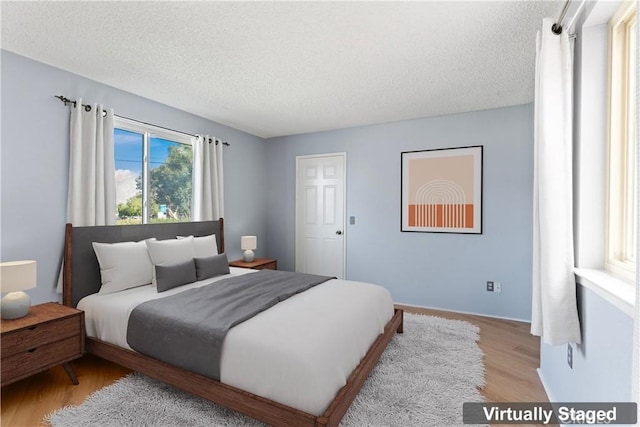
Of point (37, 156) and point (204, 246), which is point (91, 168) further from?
point (204, 246)

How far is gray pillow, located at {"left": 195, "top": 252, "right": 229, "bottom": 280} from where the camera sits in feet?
10.4

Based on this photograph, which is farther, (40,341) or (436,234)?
(436,234)

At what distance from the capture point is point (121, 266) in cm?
279

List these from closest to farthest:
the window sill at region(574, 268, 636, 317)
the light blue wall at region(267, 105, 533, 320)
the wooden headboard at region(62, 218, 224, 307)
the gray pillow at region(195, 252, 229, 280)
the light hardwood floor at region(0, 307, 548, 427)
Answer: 1. the window sill at region(574, 268, 636, 317)
2. the light hardwood floor at region(0, 307, 548, 427)
3. the wooden headboard at region(62, 218, 224, 307)
4. the gray pillow at region(195, 252, 229, 280)
5. the light blue wall at region(267, 105, 533, 320)

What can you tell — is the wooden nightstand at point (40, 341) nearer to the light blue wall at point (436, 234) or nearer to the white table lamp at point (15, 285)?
the white table lamp at point (15, 285)

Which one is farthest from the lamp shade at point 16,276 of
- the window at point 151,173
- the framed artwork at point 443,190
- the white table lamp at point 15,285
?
the framed artwork at point 443,190

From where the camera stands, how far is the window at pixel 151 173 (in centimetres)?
325

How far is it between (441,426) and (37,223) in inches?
133

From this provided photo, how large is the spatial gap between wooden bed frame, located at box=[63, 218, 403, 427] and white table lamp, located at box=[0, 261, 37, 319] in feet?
1.67

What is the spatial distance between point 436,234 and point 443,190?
1.94 feet

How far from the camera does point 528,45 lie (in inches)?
90.8

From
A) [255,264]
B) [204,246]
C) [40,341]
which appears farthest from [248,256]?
[40,341]

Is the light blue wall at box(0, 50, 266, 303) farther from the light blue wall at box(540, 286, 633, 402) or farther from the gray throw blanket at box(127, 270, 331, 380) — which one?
the light blue wall at box(540, 286, 633, 402)

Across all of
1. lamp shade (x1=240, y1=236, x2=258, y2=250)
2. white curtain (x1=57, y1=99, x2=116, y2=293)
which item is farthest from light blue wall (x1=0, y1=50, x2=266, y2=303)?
lamp shade (x1=240, y1=236, x2=258, y2=250)
